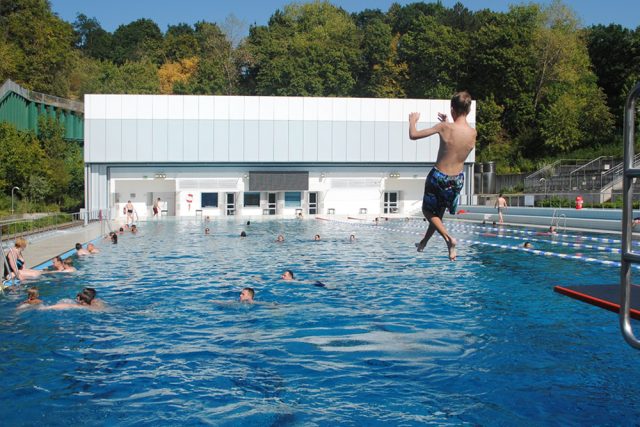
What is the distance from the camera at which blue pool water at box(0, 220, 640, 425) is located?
6031 millimetres

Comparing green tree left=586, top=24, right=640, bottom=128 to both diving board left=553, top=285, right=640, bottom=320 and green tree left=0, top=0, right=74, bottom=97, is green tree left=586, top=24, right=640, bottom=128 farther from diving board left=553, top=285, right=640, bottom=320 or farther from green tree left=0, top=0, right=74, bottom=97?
diving board left=553, top=285, right=640, bottom=320

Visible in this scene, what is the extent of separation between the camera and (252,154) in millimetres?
45156

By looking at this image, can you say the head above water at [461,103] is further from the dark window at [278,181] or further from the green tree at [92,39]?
the green tree at [92,39]

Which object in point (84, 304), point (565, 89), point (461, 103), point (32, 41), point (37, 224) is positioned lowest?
point (84, 304)

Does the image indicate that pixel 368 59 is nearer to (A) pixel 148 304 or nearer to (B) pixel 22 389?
(A) pixel 148 304

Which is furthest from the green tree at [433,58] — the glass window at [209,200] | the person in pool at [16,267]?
the person in pool at [16,267]

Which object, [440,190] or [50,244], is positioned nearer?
[440,190]

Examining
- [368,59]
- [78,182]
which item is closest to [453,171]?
[78,182]

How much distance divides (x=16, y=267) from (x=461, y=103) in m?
10.8

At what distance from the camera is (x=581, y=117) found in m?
49.5

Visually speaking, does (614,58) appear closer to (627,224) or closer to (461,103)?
(461,103)

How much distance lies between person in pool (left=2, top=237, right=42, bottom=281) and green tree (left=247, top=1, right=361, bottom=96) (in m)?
51.2

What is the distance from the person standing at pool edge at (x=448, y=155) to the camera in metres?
5.76

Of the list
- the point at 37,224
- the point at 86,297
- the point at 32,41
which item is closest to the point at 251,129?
the point at 37,224
